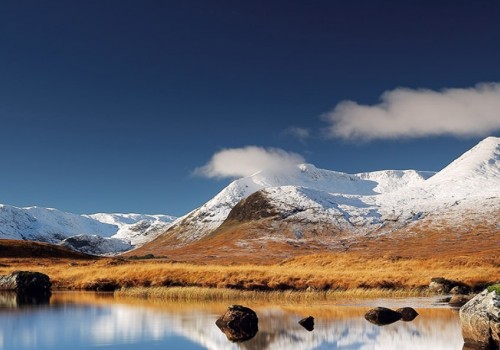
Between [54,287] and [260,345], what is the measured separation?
46.2m

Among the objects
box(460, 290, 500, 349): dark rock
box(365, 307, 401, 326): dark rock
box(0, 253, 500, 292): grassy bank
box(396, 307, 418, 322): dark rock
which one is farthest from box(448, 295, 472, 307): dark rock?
box(460, 290, 500, 349): dark rock

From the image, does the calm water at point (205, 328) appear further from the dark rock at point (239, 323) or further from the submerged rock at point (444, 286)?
the submerged rock at point (444, 286)

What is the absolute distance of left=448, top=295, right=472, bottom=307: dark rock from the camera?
4144 cm

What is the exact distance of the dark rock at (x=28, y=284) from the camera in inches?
2409

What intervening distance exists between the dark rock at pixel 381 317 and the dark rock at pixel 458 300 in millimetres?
9240

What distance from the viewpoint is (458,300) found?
43250 millimetres

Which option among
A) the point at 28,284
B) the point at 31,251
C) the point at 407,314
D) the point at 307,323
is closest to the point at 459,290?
the point at 407,314

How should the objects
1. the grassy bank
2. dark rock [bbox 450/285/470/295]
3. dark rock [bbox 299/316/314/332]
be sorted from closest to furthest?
dark rock [bbox 299/316/314/332] → dark rock [bbox 450/285/470/295] → the grassy bank

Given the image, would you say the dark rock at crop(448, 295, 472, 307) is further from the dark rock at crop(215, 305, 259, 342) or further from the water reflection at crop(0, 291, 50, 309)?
the water reflection at crop(0, 291, 50, 309)

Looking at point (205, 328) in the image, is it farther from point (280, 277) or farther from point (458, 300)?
point (280, 277)

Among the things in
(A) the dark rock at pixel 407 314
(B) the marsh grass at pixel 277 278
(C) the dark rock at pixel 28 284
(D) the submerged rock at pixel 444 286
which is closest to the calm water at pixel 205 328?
(A) the dark rock at pixel 407 314

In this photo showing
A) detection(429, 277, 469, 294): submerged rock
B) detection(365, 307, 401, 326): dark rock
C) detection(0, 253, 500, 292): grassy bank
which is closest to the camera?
detection(365, 307, 401, 326): dark rock

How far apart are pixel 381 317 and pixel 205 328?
10510 millimetres

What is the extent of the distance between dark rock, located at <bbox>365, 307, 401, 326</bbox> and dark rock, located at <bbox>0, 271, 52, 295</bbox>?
132ft
